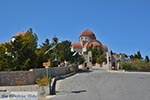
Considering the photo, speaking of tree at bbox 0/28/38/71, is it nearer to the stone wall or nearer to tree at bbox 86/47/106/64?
the stone wall

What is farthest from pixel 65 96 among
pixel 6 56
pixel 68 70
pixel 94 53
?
pixel 94 53

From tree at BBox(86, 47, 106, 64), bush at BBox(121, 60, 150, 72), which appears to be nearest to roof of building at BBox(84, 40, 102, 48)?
tree at BBox(86, 47, 106, 64)

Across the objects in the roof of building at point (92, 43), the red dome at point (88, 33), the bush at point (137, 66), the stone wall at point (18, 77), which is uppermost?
the red dome at point (88, 33)

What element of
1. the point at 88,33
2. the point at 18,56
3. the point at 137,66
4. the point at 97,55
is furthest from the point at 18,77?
the point at 88,33

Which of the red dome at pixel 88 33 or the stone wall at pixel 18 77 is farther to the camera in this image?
the red dome at pixel 88 33

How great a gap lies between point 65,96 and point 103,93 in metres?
2.79

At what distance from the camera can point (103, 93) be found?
26.3m

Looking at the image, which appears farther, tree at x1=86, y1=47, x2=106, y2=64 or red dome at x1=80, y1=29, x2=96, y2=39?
red dome at x1=80, y1=29, x2=96, y2=39

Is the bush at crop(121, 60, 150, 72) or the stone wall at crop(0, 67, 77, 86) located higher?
the bush at crop(121, 60, 150, 72)

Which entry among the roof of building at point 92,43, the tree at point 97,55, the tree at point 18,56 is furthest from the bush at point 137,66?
the roof of building at point 92,43

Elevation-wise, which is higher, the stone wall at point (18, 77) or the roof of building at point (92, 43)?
the roof of building at point (92, 43)

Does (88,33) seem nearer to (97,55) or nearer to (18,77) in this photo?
(97,55)

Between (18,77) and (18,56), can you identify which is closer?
(18,77)

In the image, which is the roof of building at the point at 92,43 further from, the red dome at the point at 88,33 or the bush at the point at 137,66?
the bush at the point at 137,66
